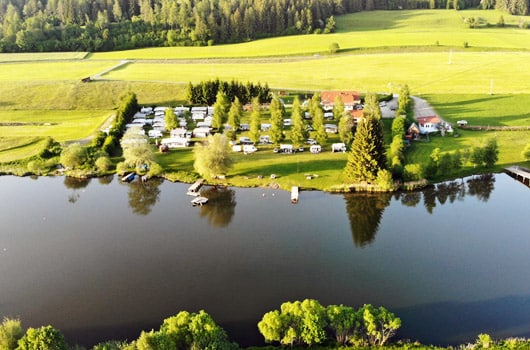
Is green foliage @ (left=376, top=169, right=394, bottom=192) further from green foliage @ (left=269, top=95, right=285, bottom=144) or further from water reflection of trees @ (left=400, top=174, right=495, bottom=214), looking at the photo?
green foliage @ (left=269, top=95, right=285, bottom=144)

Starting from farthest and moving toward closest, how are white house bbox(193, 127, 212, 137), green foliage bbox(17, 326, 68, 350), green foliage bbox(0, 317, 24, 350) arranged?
white house bbox(193, 127, 212, 137) → green foliage bbox(0, 317, 24, 350) → green foliage bbox(17, 326, 68, 350)

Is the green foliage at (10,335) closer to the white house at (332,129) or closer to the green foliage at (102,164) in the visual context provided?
the green foliage at (102,164)

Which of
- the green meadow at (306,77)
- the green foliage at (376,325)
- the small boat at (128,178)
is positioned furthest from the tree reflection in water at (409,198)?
the small boat at (128,178)

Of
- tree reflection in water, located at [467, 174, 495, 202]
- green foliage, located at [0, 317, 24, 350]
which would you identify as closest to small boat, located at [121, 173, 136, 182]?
green foliage, located at [0, 317, 24, 350]

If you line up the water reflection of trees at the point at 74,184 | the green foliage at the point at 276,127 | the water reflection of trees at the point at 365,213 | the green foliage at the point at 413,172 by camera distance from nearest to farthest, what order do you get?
the water reflection of trees at the point at 365,213, the green foliage at the point at 413,172, the water reflection of trees at the point at 74,184, the green foliage at the point at 276,127

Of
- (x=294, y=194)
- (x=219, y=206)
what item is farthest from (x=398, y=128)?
(x=219, y=206)

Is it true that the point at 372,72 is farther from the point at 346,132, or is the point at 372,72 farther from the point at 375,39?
the point at 346,132
